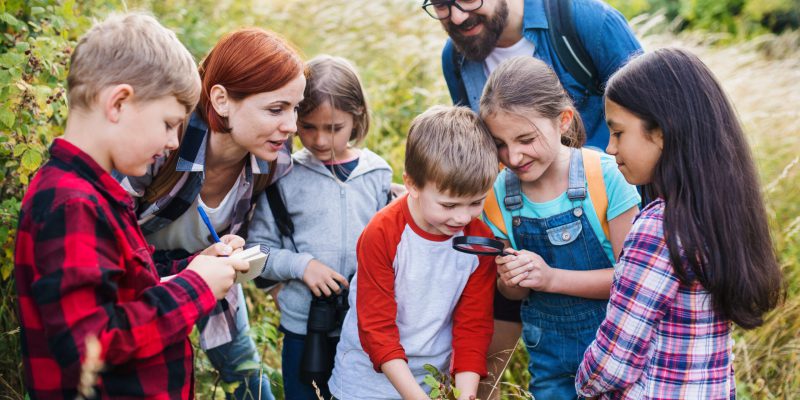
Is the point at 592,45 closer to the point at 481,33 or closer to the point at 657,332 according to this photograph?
the point at 481,33

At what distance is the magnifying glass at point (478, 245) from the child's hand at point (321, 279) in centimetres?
61

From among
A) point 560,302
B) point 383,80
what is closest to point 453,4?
point 560,302

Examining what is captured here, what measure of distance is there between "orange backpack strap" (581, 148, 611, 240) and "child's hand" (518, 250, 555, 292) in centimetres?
25

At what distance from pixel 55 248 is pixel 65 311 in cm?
14

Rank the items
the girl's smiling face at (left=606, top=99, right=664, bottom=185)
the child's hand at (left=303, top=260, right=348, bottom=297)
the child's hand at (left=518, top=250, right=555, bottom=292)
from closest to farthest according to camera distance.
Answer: the girl's smiling face at (left=606, top=99, right=664, bottom=185), the child's hand at (left=518, top=250, right=555, bottom=292), the child's hand at (left=303, top=260, right=348, bottom=297)

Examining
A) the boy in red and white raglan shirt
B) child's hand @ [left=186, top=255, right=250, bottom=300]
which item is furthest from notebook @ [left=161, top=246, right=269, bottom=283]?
the boy in red and white raglan shirt

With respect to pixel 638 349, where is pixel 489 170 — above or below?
above

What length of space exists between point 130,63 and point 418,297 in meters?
1.21

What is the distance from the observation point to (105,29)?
73.8 inches

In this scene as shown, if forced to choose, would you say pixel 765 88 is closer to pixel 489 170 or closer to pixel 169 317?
pixel 489 170

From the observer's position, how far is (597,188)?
2518 mm

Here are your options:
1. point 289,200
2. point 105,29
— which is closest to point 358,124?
point 289,200

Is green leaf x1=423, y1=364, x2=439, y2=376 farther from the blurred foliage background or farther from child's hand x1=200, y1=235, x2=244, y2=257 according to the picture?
child's hand x1=200, y1=235, x2=244, y2=257

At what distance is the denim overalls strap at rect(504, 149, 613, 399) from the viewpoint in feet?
8.25
